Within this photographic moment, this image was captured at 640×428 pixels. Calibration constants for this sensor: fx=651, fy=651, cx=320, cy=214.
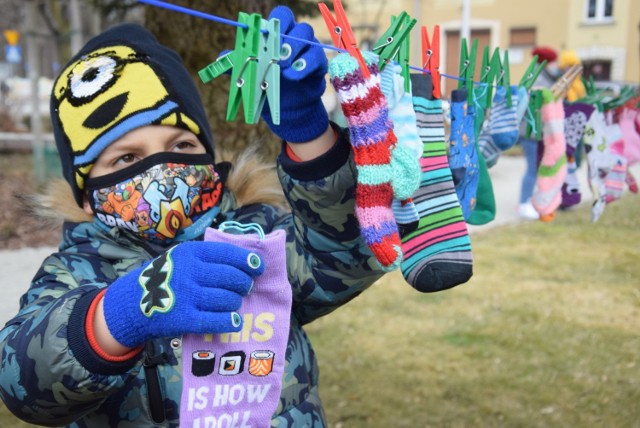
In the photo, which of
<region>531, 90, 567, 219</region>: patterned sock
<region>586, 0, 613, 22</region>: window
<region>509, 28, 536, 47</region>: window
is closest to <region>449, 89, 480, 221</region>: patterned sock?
<region>531, 90, 567, 219</region>: patterned sock

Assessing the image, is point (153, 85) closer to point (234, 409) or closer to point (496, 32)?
point (234, 409)

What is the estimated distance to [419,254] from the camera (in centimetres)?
142

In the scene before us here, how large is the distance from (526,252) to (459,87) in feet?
15.0

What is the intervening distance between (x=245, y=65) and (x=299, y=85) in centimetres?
10

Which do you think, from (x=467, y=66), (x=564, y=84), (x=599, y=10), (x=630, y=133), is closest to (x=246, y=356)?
(x=467, y=66)

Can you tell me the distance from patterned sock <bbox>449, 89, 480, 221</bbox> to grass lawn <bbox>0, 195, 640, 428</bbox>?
176 centimetres

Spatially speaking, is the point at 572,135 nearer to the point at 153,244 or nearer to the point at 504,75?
the point at 504,75

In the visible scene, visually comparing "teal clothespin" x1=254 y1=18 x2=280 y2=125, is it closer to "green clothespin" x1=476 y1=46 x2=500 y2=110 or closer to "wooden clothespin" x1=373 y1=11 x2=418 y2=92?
"wooden clothespin" x1=373 y1=11 x2=418 y2=92

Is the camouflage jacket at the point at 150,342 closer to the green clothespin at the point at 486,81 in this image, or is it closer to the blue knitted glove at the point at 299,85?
the blue knitted glove at the point at 299,85

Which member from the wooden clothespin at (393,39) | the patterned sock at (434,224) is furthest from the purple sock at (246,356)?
the wooden clothespin at (393,39)

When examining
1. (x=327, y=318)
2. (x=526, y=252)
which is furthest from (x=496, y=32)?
(x=327, y=318)

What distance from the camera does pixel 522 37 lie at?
2222 cm

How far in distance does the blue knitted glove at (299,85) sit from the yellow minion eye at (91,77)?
19.4 inches

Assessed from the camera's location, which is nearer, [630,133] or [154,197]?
[154,197]
